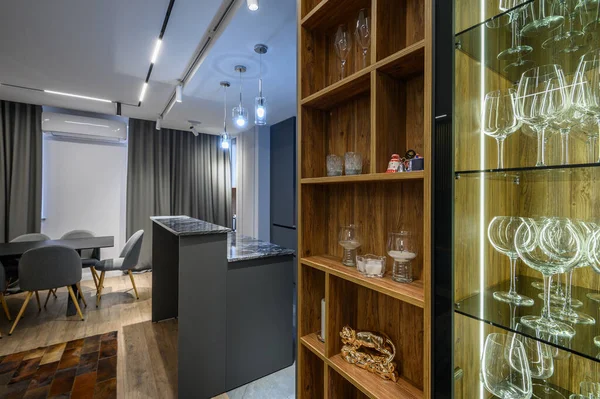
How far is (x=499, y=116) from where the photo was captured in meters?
0.70

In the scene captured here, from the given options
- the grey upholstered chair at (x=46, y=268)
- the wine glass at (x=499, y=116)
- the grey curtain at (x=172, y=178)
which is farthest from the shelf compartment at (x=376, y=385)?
the grey curtain at (x=172, y=178)

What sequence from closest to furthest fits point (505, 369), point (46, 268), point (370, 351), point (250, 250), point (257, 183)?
point (505, 369), point (370, 351), point (250, 250), point (46, 268), point (257, 183)

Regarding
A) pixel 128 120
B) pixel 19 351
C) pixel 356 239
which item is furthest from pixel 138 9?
pixel 128 120

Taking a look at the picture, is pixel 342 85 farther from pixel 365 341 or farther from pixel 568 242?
pixel 365 341

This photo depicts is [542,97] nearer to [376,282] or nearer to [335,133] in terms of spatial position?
[376,282]

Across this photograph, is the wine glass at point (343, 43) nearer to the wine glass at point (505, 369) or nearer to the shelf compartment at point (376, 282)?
the shelf compartment at point (376, 282)

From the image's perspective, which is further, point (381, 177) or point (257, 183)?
point (257, 183)

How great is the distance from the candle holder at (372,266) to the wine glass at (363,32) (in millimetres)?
779

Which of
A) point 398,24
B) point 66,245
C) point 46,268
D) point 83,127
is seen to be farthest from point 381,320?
point 83,127

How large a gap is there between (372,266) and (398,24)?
89 cm

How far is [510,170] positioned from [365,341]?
2.52ft

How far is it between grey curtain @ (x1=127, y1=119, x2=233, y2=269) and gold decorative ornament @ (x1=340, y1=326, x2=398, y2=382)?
16.4 feet

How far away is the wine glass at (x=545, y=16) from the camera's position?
2.18 feet

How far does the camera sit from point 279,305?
219 cm
